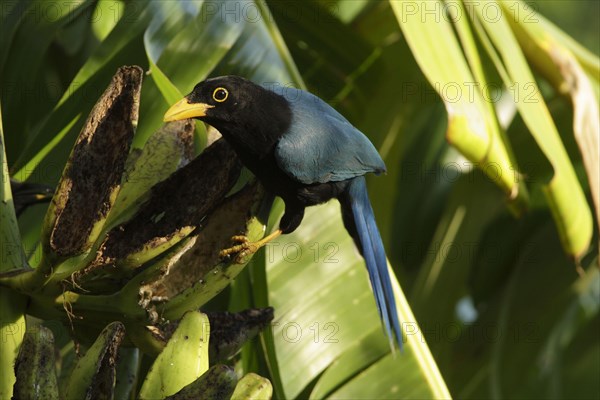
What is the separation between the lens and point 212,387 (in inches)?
49.5

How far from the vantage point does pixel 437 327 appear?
3.41m

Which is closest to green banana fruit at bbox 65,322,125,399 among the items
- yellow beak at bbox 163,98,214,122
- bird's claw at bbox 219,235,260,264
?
bird's claw at bbox 219,235,260,264

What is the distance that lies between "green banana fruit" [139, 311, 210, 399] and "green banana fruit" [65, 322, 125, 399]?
0.10 metres

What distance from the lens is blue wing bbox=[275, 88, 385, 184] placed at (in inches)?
73.8

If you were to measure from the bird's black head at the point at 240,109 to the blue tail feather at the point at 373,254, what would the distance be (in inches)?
9.1

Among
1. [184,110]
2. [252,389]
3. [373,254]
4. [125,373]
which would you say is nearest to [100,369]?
[252,389]

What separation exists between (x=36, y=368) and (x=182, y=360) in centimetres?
21

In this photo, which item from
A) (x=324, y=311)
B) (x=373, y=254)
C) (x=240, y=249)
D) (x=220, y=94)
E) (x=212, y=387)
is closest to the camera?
(x=212, y=387)

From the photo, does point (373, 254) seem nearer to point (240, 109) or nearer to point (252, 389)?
point (240, 109)

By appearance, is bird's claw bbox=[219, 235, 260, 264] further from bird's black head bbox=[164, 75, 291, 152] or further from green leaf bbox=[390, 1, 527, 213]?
green leaf bbox=[390, 1, 527, 213]

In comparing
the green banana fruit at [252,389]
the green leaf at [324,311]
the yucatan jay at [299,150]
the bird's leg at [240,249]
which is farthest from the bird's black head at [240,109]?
the green banana fruit at [252,389]

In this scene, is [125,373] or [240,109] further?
[240,109]

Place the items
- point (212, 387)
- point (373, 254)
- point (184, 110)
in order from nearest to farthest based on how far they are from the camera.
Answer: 1. point (212, 387)
2. point (184, 110)
3. point (373, 254)

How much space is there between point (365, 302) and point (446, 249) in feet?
4.05
